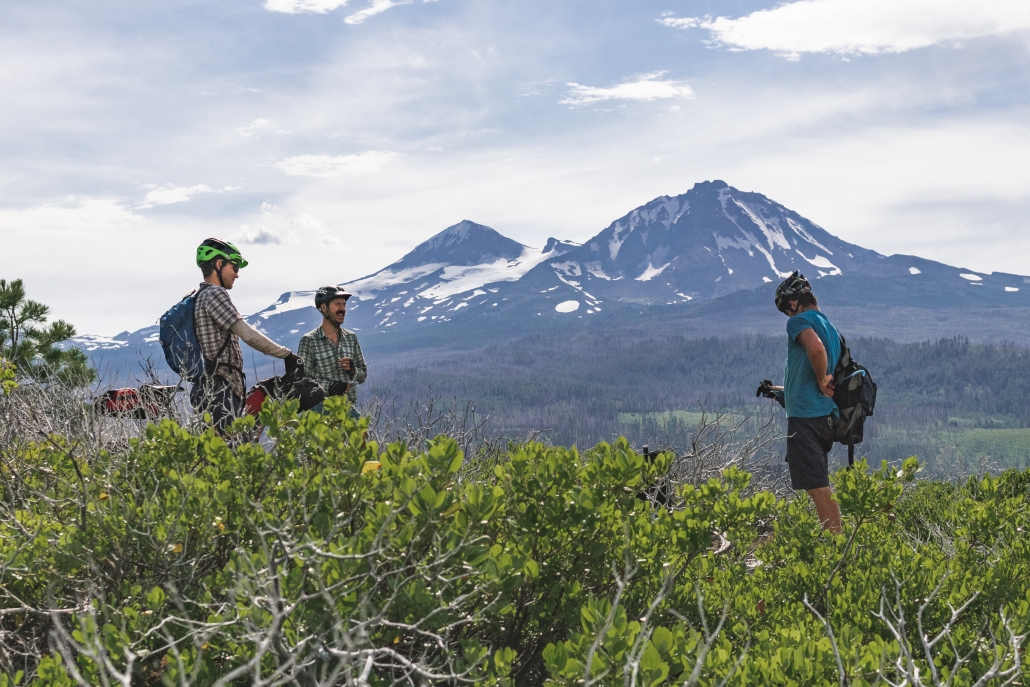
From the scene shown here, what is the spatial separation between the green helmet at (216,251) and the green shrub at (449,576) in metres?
1.97

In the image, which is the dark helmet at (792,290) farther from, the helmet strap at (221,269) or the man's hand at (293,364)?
the helmet strap at (221,269)

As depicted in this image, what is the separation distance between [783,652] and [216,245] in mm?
4321

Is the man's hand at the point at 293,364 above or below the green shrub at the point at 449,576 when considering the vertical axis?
above

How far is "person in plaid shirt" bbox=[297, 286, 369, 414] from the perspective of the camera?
6.04 m

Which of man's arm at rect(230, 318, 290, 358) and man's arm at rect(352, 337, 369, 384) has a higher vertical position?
man's arm at rect(230, 318, 290, 358)

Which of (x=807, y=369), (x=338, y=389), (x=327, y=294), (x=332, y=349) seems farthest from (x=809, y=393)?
(x=327, y=294)

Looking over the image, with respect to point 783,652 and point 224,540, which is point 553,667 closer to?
point 783,652

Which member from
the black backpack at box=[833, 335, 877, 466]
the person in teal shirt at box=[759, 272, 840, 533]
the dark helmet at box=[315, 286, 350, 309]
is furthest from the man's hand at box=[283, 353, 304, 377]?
the black backpack at box=[833, 335, 877, 466]

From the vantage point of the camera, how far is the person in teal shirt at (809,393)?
546cm

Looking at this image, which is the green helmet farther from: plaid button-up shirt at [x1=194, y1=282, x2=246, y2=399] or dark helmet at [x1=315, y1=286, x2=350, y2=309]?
dark helmet at [x1=315, y1=286, x2=350, y2=309]

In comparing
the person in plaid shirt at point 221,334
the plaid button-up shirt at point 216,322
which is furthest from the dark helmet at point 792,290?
the plaid button-up shirt at point 216,322

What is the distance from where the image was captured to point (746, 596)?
3156 mm

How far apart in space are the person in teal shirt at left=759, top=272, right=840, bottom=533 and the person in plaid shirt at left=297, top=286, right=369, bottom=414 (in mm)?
3086

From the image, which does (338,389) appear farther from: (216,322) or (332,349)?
(216,322)
